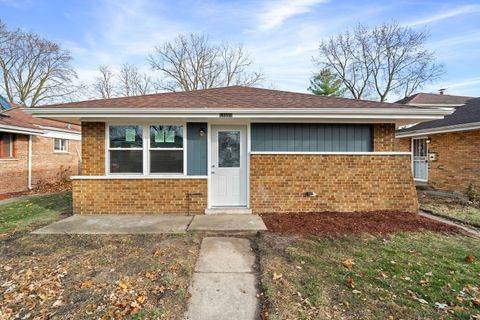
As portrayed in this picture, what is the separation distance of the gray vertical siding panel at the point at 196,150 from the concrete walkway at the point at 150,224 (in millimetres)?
1167

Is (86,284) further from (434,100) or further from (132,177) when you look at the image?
(434,100)

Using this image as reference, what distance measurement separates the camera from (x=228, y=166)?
6996 millimetres

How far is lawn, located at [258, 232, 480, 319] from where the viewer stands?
9.03 feet

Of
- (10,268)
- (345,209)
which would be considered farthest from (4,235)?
(345,209)

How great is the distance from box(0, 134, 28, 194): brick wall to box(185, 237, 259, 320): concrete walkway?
11042 millimetres

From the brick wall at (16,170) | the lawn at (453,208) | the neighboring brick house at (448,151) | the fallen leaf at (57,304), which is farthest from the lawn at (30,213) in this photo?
the neighboring brick house at (448,151)

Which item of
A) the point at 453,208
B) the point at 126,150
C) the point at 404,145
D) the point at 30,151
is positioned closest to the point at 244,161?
the point at 126,150

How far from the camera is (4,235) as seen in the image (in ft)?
17.0

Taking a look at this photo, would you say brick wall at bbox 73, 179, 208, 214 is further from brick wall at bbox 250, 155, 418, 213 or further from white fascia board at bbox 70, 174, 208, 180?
brick wall at bbox 250, 155, 418, 213

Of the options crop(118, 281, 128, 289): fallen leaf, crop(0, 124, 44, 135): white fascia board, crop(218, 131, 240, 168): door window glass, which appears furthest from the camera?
crop(0, 124, 44, 135): white fascia board

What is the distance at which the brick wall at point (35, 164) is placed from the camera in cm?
1111

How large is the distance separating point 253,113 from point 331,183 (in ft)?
8.81

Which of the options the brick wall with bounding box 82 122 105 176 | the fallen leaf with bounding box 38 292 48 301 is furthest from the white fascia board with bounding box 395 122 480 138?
the fallen leaf with bounding box 38 292 48 301

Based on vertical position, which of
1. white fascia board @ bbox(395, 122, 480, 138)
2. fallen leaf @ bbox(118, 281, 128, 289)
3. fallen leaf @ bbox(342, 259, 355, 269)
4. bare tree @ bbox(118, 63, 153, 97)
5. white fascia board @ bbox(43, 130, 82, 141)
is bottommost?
fallen leaf @ bbox(118, 281, 128, 289)
